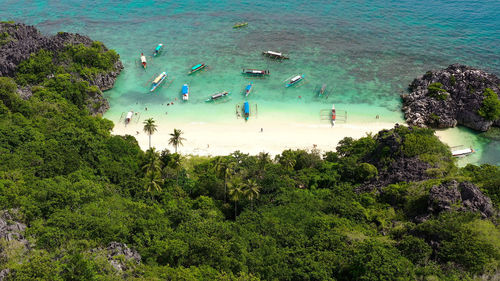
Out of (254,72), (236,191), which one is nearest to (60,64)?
(254,72)

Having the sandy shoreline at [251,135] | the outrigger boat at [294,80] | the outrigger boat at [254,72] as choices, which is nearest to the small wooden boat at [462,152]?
the sandy shoreline at [251,135]

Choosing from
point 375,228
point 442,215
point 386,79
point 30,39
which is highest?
point 30,39

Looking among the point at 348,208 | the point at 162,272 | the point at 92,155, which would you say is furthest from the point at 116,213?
the point at 348,208

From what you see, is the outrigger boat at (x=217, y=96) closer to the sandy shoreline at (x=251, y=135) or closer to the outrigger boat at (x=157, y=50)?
the sandy shoreline at (x=251, y=135)

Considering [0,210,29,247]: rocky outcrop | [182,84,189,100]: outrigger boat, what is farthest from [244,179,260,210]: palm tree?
[182,84,189,100]: outrigger boat

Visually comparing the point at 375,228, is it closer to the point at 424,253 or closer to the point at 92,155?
the point at 424,253

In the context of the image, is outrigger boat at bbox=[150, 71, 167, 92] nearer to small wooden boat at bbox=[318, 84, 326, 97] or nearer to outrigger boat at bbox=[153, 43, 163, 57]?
outrigger boat at bbox=[153, 43, 163, 57]

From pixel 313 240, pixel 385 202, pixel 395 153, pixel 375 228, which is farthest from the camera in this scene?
pixel 395 153
